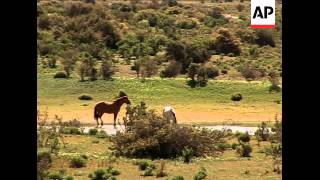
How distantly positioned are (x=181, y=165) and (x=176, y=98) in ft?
47.9

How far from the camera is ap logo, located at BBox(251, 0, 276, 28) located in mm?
3898

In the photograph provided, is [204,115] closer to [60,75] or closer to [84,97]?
[84,97]

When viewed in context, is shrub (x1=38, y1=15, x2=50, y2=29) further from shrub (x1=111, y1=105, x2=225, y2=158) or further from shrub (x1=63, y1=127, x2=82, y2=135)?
shrub (x1=111, y1=105, x2=225, y2=158)

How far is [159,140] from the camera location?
18.0 m

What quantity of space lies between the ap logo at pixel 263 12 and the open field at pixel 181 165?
1095cm

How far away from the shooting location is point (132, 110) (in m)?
19.7

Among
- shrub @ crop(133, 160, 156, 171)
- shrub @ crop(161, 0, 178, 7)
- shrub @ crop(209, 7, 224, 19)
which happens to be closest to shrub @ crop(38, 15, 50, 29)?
shrub @ crop(209, 7, 224, 19)

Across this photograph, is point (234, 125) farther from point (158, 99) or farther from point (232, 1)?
point (232, 1)

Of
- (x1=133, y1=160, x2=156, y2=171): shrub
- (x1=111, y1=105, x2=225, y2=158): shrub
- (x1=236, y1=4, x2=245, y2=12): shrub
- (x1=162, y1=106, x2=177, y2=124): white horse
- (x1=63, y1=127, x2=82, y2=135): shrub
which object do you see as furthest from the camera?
(x1=236, y1=4, x2=245, y2=12): shrub

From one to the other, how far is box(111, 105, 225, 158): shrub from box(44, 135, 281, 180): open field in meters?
0.52

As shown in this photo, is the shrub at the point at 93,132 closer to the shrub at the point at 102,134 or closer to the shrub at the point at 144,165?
the shrub at the point at 102,134

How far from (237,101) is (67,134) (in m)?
11.9

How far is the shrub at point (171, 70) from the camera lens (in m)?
36.7

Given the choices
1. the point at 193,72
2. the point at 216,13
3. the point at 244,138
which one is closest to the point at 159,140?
the point at 244,138
